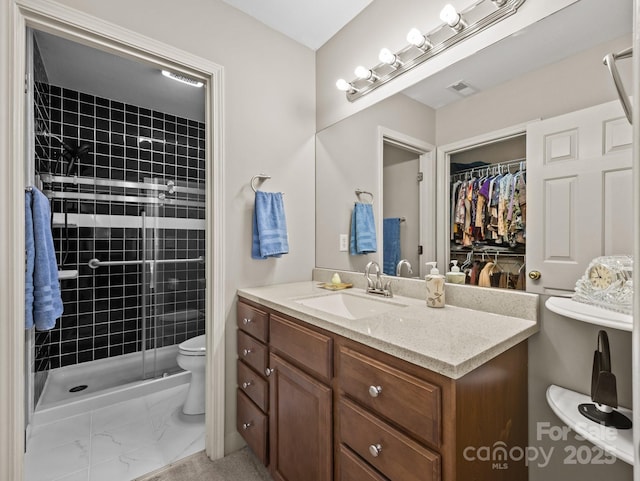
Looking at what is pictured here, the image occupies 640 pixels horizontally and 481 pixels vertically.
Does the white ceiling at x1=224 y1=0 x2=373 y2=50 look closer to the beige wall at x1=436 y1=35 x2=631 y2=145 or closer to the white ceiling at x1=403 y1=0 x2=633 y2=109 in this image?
the white ceiling at x1=403 y1=0 x2=633 y2=109

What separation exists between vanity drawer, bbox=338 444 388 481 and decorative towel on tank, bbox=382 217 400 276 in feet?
2.86

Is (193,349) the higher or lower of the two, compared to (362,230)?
lower

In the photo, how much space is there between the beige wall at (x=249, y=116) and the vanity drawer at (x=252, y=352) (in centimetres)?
8

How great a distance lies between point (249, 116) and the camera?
182cm

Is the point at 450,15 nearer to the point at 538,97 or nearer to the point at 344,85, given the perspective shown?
the point at 538,97

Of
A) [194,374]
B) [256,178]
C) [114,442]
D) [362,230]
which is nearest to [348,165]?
[362,230]

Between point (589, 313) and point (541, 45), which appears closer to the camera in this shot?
point (589, 313)

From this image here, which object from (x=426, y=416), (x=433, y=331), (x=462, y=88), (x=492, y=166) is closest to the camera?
(x=426, y=416)

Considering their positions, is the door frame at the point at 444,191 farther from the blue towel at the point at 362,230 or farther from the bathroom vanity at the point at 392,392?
the blue towel at the point at 362,230

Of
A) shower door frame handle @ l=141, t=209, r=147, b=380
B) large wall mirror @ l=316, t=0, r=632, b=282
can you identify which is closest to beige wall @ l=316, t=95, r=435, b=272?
large wall mirror @ l=316, t=0, r=632, b=282

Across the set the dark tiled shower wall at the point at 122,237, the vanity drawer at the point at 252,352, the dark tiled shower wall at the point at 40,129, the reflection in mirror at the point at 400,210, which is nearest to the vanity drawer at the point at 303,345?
the vanity drawer at the point at 252,352

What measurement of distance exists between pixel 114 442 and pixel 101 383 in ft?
3.17

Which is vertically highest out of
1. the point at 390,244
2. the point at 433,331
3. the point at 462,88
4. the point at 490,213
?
the point at 462,88

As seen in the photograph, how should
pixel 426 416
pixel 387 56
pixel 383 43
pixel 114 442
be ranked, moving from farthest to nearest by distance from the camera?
1. pixel 114 442
2. pixel 383 43
3. pixel 387 56
4. pixel 426 416
